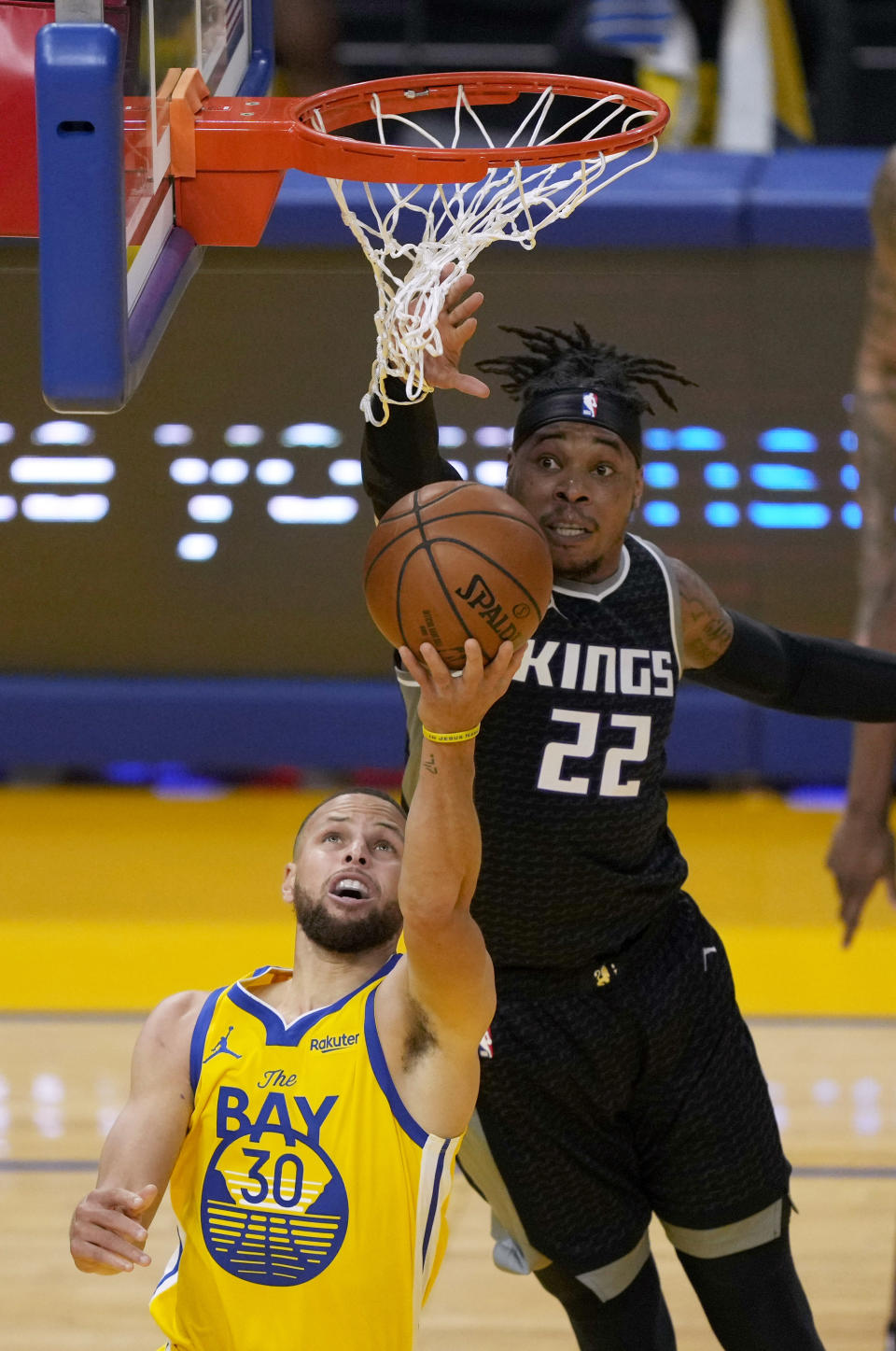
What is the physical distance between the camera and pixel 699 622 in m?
3.41

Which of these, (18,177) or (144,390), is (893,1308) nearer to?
(18,177)

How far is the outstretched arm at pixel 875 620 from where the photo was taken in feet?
12.6

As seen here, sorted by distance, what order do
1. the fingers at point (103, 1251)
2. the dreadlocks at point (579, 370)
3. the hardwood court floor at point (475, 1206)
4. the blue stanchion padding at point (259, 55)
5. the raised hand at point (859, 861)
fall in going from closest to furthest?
the fingers at point (103, 1251)
the dreadlocks at point (579, 370)
the blue stanchion padding at point (259, 55)
the raised hand at point (859, 861)
the hardwood court floor at point (475, 1206)

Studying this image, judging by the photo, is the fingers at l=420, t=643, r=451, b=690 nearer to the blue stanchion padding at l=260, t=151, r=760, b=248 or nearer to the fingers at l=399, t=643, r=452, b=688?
the fingers at l=399, t=643, r=452, b=688

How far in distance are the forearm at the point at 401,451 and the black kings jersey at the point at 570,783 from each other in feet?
1.08

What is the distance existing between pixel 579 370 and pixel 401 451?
1.61 feet

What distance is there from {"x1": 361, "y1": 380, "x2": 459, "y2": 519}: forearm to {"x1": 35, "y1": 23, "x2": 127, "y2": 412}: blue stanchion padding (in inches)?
30.6

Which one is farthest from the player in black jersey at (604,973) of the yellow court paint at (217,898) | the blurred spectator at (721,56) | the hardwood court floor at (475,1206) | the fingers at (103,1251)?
the blurred spectator at (721,56)

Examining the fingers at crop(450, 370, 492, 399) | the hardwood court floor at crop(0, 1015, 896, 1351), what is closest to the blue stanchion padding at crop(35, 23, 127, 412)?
the fingers at crop(450, 370, 492, 399)

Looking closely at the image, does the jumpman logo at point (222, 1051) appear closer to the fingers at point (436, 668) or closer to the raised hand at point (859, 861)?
the fingers at point (436, 668)

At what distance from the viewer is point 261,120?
2.84 meters

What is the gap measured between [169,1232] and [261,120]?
2.82 metres

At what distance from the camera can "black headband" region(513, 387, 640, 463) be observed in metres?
3.23

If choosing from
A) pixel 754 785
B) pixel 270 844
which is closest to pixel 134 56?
pixel 270 844
